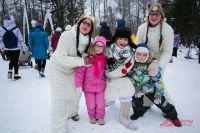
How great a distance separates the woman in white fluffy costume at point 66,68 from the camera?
3355 mm

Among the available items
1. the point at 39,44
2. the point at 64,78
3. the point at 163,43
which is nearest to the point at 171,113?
the point at 163,43

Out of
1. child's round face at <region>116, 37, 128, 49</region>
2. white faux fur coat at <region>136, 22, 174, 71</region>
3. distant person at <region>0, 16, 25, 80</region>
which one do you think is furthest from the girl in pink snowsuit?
distant person at <region>0, 16, 25, 80</region>

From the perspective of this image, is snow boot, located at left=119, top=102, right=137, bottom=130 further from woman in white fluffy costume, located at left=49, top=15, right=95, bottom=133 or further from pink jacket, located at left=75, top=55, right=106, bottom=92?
woman in white fluffy costume, located at left=49, top=15, right=95, bottom=133

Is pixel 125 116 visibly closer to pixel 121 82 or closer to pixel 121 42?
pixel 121 82

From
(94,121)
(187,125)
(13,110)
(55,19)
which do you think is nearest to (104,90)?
(94,121)

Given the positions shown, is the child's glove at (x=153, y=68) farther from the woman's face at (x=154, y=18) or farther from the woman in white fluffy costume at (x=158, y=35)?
the woman's face at (x=154, y=18)

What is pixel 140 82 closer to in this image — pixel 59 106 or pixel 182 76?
pixel 59 106

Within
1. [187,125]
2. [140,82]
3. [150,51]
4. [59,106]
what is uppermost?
[150,51]

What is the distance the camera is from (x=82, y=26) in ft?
11.4

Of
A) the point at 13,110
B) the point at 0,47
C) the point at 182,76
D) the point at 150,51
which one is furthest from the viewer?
the point at 182,76

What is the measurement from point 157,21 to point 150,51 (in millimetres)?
528

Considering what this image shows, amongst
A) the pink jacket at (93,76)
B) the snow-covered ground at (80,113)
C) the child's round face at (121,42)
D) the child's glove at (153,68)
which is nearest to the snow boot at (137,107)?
the snow-covered ground at (80,113)

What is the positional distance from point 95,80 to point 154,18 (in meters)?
1.46

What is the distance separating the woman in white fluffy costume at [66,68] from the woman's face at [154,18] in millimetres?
1031
